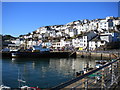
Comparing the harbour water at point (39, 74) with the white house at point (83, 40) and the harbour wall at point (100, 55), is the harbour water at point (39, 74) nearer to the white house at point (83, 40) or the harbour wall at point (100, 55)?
the harbour wall at point (100, 55)

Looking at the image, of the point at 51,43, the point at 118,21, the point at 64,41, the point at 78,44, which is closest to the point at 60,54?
the point at 78,44

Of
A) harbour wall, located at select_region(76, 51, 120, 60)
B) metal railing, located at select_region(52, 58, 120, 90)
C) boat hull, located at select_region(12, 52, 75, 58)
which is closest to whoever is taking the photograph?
metal railing, located at select_region(52, 58, 120, 90)

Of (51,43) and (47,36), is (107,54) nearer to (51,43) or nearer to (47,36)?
(51,43)

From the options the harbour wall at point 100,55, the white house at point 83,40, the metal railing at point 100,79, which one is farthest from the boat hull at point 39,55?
the metal railing at point 100,79

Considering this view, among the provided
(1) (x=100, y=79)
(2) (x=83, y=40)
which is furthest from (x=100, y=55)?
(1) (x=100, y=79)

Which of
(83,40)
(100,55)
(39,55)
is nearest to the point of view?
(100,55)

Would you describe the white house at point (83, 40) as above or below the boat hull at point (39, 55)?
above

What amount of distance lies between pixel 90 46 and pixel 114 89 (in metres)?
42.4

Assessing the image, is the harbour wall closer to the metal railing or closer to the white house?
the white house

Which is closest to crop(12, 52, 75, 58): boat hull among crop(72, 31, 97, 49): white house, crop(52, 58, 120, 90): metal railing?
crop(72, 31, 97, 49): white house

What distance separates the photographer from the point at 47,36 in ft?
269

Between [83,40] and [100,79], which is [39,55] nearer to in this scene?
[83,40]

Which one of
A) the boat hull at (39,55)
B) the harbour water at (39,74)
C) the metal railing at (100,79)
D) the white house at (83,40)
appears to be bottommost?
the harbour water at (39,74)

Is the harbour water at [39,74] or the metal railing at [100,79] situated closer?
the metal railing at [100,79]
